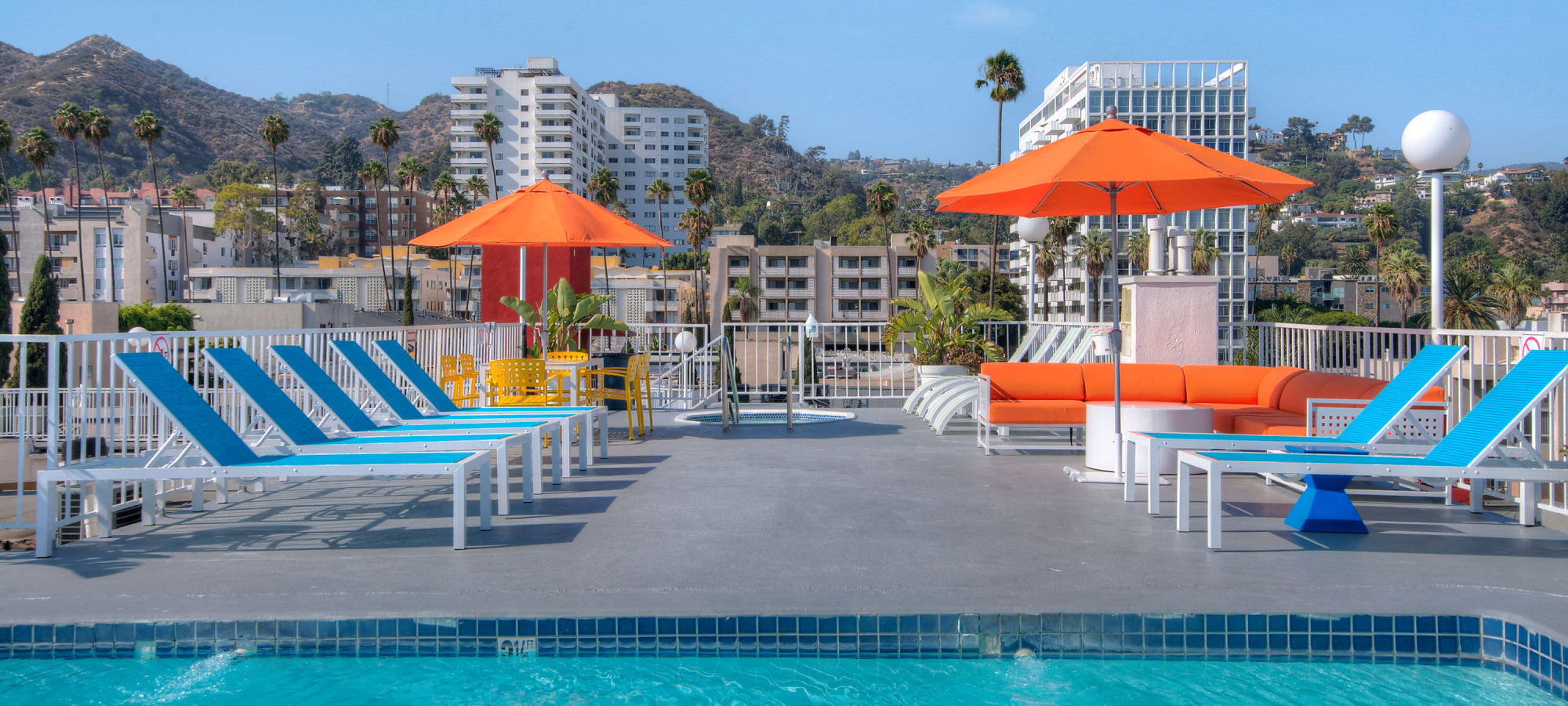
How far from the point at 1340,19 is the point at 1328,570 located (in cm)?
1497

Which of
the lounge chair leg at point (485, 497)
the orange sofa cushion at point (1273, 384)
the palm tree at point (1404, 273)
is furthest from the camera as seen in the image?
the palm tree at point (1404, 273)

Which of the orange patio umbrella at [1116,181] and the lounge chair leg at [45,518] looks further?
the orange patio umbrella at [1116,181]

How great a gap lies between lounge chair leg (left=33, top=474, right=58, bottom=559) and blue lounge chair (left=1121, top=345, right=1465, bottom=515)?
5.29m

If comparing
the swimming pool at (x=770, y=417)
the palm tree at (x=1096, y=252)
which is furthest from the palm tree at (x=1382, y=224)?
the swimming pool at (x=770, y=417)

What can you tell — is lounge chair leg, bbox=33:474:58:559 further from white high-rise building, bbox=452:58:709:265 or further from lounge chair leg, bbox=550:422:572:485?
white high-rise building, bbox=452:58:709:265

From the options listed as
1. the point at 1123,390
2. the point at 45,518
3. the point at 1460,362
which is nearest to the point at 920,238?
the point at 1123,390

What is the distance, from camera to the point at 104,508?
4.88 m

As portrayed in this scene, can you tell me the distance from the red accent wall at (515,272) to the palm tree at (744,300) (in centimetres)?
6018

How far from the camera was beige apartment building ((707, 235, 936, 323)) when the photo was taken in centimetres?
7938

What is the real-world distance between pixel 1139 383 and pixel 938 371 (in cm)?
348

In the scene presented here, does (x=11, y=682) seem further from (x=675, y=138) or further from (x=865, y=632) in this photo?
(x=675, y=138)

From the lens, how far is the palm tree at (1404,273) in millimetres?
53562

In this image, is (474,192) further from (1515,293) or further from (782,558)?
(782,558)

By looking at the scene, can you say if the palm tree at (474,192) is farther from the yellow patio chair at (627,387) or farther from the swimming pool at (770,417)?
the yellow patio chair at (627,387)
